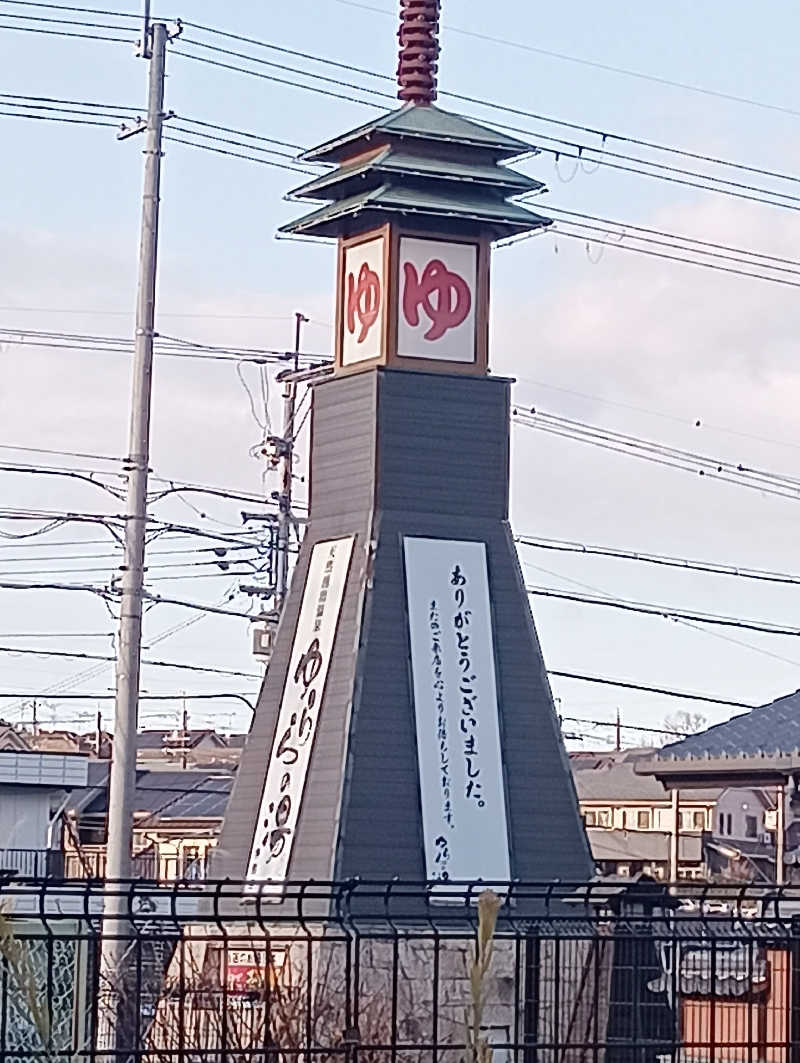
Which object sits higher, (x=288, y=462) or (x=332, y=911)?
(x=288, y=462)

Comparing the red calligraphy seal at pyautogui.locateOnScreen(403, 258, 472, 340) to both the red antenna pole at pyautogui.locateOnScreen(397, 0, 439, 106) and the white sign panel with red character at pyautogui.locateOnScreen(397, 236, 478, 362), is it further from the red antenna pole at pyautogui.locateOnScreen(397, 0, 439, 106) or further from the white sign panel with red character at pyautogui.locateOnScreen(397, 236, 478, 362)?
the red antenna pole at pyautogui.locateOnScreen(397, 0, 439, 106)

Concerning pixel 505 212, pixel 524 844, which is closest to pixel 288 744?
pixel 524 844

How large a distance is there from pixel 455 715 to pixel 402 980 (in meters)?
3.08

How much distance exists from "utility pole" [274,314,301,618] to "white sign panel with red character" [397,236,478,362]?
9385 mm

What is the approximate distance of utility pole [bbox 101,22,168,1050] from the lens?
20.3 m

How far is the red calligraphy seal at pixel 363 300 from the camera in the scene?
2212 centimetres

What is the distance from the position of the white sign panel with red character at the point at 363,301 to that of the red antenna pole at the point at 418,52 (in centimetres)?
197

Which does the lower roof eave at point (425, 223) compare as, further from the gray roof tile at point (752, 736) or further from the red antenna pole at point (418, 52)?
the gray roof tile at point (752, 736)

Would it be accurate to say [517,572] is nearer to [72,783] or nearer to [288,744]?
[288,744]

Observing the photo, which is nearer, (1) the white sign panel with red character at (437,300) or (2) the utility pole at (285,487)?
(1) the white sign panel with red character at (437,300)

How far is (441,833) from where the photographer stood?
68.3 feet

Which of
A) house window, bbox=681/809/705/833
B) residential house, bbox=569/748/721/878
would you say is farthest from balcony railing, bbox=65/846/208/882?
house window, bbox=681/809/705/833

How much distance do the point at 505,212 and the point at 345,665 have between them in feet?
17.6

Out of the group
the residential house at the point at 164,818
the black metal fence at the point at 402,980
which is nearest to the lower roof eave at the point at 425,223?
the black metal fence at the point at 402,980
